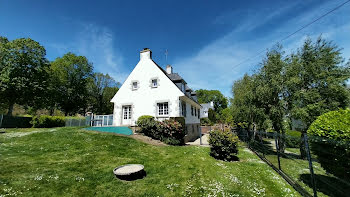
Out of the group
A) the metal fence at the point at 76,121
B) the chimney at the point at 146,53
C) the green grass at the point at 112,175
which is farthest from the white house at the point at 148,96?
the metal fence at the point at 76,121

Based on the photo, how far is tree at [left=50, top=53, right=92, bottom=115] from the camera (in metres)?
33.0

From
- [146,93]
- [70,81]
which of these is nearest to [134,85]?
[146,93]

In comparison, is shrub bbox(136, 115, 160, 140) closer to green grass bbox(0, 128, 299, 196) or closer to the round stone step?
green grass bbox(0, 128, 299, 196)

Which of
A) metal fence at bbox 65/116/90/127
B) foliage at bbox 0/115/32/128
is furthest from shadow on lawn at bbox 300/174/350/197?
foliage at bbox 0/115/32/128

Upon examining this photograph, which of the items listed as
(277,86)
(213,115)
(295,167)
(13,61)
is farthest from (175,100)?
(213,115)

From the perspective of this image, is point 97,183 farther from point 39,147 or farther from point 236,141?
point 236,141

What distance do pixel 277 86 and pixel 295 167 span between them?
7.62m

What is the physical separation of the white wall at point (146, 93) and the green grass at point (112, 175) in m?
7.17

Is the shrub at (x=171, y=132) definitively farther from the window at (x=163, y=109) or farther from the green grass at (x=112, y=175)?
the green grass at (x=112, y=175)

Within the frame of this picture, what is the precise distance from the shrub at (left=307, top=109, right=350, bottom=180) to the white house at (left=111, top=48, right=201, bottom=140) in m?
11.1

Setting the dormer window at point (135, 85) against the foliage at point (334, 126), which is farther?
the dormer window at point (135, 85)

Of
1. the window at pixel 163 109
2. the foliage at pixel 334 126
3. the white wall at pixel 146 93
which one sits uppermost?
the white wall at pixel 146 93

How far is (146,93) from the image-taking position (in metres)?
17.5

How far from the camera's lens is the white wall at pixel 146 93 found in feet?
53.3
